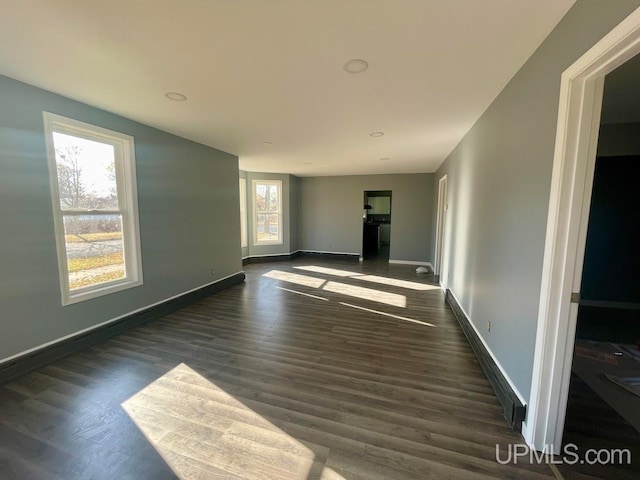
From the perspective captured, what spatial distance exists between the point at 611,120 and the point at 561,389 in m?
3.57

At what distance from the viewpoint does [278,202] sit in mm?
7285

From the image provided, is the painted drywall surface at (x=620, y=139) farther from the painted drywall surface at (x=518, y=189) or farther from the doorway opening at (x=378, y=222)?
the doorway opening at (x=378, y=222)

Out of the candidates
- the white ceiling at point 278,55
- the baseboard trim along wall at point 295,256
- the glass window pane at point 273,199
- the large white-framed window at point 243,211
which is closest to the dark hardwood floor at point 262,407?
the white ceiling at point 278,55

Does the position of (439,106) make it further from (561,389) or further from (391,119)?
(561,389)

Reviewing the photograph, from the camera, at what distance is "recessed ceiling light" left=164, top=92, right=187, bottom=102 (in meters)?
2.35

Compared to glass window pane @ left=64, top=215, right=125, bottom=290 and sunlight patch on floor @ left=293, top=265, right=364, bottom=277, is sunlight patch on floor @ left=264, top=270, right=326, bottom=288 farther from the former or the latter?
glass window pane @ left=64, top=215, right=125, bottom=290

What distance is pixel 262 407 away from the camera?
73.9 inches

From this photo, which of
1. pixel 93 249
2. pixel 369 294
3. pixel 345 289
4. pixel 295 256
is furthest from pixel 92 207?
pixel 295 256

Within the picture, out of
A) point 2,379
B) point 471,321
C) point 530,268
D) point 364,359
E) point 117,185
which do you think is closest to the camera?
point 530,268

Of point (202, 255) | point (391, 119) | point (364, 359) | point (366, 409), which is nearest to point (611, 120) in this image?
point (391, 119)

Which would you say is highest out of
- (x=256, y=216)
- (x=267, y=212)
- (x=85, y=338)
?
(x=267, y=212)

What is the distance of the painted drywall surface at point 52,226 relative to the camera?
2.13 meters

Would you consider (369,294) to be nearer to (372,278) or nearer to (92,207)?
(372,278)

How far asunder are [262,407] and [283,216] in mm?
5841
